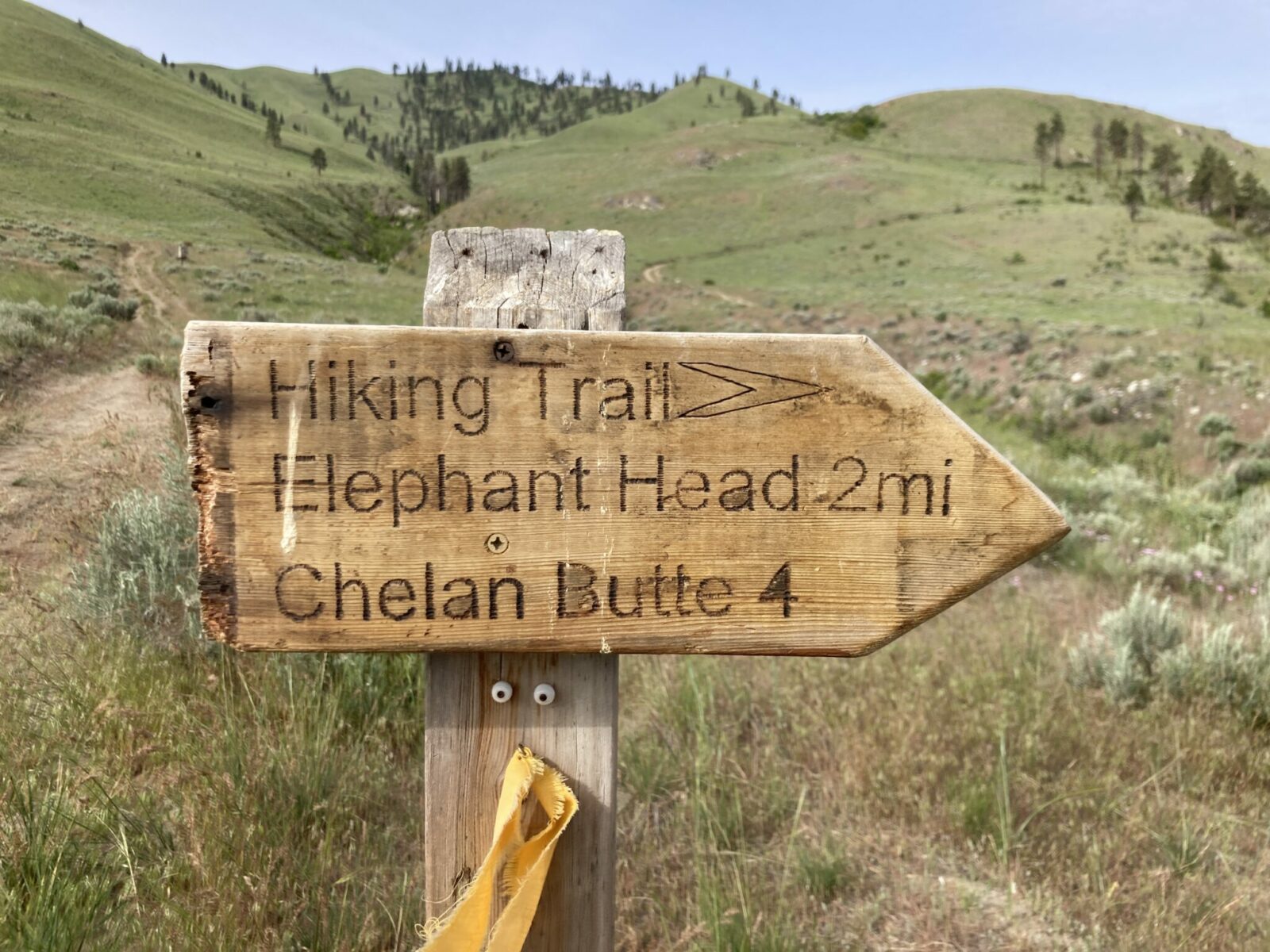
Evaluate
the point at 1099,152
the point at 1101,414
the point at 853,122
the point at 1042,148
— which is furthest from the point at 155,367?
the point at 853,122

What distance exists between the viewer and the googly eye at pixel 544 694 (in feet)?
3.80

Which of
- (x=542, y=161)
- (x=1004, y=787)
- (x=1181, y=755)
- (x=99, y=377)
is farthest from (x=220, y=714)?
(x=542, y=161)

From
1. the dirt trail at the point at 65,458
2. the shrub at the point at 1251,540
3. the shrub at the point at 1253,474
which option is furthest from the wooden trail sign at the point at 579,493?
the shrub at the point at 1253,474

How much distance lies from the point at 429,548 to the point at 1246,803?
285 centimetres

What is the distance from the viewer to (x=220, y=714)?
6.66 feet

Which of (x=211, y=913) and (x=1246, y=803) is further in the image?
(x=1246, y=803)

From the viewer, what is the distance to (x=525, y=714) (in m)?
1.18

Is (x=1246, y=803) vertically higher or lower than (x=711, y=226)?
lower

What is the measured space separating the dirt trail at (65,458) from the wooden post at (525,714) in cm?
234

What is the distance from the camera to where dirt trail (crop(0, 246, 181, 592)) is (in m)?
2.95

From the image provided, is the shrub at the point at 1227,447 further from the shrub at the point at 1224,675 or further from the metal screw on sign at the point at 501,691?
Answer: the metal screw on sign at the point at 501,691

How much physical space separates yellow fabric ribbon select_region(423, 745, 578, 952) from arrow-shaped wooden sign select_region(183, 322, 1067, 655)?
0.78 ft

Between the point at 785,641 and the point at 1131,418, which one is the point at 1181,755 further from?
the point at 1131,418

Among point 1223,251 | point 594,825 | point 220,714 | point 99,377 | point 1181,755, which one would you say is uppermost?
point 1223,251
